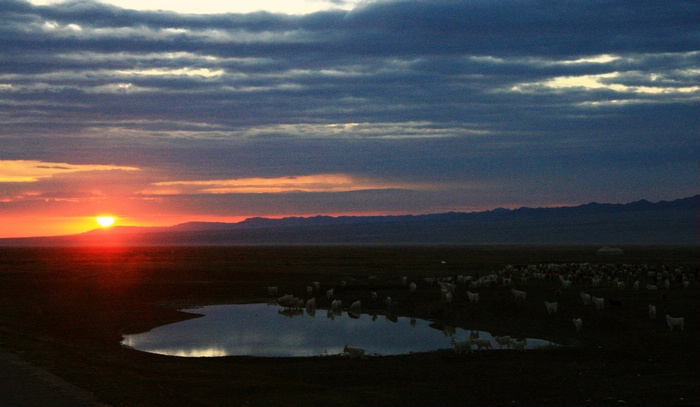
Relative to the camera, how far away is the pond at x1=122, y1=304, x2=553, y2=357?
80.3 feet

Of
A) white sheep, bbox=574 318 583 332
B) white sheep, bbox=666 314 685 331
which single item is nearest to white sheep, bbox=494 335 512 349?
white sheep, bbox=574 318 583 332

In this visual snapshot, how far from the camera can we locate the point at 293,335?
28.1 metres

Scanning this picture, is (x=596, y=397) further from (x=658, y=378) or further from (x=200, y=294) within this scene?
(x=200, y=294)

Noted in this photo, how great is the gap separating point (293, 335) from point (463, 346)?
9071mm

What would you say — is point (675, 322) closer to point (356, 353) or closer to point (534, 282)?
point (356, 353)

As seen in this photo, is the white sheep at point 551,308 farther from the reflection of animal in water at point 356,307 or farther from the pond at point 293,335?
the reflection of animal in water at point 356,307

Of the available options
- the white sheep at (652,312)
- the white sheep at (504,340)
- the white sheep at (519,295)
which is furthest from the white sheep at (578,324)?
the white sheep at (519,295)

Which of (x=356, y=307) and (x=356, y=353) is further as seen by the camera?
(x=356, y=307)

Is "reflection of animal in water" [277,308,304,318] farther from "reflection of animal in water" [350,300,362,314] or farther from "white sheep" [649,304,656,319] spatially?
"white sheep" [649,304,656,319]

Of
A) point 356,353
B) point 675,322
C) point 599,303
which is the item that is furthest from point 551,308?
point 356,353

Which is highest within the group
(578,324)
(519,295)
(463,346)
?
(519,295)

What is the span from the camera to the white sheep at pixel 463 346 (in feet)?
69.4

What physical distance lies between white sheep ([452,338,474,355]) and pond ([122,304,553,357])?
2256 mm

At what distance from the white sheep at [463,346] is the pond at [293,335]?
7.40 ft
